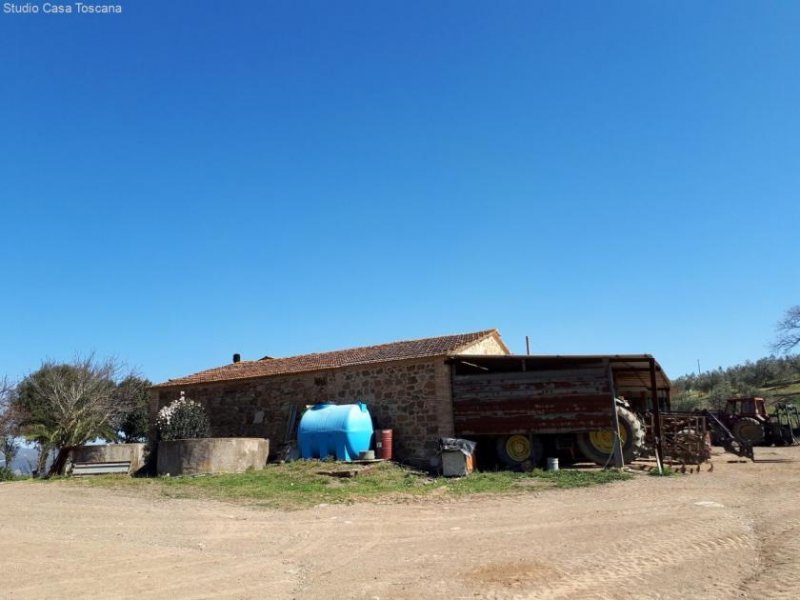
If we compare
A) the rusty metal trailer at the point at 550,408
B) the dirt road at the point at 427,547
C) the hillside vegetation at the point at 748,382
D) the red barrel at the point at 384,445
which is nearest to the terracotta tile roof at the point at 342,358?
the rusty metal trailer at the point at 550,408

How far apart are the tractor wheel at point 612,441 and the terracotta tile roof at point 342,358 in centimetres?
452

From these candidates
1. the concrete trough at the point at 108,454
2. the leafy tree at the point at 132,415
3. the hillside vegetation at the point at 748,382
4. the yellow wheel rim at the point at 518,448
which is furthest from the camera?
the hillside vegetation at the point at 748,382

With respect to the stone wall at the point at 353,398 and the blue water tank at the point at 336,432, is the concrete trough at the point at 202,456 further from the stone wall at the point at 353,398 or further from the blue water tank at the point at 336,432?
the stone wall at the point at 353,398

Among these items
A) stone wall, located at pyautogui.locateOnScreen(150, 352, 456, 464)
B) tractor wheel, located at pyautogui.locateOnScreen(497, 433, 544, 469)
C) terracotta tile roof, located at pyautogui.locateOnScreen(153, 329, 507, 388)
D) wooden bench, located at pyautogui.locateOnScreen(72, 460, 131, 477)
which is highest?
terracotta tile roof, located at pyautogui.locateOnScreen(153, 329, 507, 388)

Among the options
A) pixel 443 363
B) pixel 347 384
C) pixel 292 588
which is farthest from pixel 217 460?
pixel 292 588

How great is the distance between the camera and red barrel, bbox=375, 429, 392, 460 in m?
18.3

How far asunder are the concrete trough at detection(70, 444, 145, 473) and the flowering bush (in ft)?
3.05

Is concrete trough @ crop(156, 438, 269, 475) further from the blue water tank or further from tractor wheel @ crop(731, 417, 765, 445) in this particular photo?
tractor wheel @ crop(731, 417, 765, 445)

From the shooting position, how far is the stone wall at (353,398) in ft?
60.0

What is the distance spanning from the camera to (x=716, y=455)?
21234mm

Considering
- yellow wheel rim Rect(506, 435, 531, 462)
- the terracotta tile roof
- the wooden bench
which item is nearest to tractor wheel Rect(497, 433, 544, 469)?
yellow wheel rim Rect(506, 435, 531, 462)

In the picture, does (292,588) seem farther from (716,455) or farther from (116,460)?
(716,455)

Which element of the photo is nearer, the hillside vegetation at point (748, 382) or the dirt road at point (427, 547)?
the dirt road at point (427, 547)

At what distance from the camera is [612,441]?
16812mm
